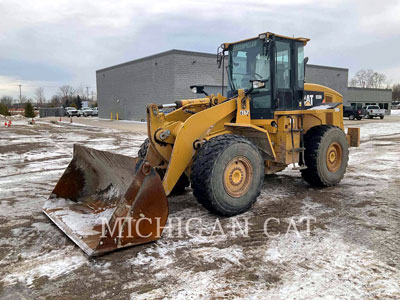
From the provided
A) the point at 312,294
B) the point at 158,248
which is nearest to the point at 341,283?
the point at 312,294

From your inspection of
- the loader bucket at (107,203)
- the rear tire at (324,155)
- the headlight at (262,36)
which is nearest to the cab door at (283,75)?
the headlight at (262,36)

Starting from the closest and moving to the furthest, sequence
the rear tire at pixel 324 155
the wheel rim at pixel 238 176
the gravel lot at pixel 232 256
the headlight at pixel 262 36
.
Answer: the gravel lot at pixel 232 256 → the wheel rim at pixel 238 176 → the headlight at pixel 262 36 → the rear tire at pixel 324 155

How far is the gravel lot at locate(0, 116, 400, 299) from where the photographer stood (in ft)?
10.0

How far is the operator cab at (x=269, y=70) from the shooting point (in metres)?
5.78

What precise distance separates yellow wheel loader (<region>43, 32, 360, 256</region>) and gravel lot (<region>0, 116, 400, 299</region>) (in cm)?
25

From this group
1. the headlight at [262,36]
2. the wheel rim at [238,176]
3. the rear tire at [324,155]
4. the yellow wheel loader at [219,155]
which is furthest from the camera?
the rear tire at [324,155]

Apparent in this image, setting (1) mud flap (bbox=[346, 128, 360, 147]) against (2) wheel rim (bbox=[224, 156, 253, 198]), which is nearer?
(2) wheel rim (bbox=[224, 156, 253, 198])

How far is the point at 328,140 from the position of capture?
6449 millimetres

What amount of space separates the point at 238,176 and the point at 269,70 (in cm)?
207

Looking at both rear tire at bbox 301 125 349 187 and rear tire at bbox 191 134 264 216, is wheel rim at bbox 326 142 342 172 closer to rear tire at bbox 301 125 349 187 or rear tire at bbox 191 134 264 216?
rear tire at bbox 301 125 349 187

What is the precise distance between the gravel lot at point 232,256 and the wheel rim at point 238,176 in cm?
41

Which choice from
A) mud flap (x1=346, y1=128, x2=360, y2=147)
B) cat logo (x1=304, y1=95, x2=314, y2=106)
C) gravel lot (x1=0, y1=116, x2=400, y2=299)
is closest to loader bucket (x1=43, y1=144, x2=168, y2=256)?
gravel lot (x1=0, y1=116, x2=400, y2=299)

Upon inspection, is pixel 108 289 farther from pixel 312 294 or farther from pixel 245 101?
pixel 245 101

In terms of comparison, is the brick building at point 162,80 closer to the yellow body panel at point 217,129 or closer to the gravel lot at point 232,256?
the yellow body panel at point 217,129
